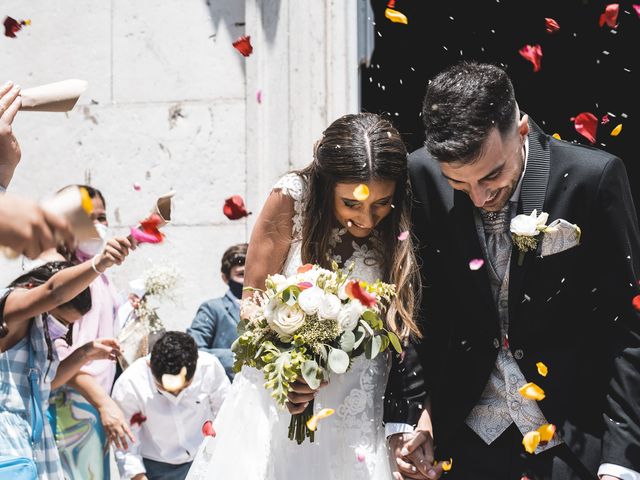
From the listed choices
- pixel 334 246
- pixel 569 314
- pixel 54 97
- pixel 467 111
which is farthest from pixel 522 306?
pixel 54 97

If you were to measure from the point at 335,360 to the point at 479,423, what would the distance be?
1.79 feet

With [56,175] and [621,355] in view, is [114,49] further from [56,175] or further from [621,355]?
[621,355]

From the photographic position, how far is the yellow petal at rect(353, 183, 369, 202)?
133 inches

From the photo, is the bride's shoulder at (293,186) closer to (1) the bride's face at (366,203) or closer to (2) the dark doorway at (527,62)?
(1) the bride's face at (366,203)

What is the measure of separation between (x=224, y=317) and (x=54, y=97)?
303cm

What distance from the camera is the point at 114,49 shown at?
21.4ft

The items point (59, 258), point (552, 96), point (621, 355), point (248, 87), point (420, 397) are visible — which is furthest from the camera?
point (552, 96)

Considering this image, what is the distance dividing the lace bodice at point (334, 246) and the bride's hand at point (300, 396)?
19.8 inches

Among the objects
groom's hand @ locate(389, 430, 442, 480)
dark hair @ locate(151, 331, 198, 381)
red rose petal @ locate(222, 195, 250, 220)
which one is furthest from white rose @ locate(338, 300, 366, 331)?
red rose petal @ locate(222, 195, 250, 220)

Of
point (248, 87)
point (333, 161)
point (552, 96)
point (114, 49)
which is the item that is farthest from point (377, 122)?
point (552, 96)

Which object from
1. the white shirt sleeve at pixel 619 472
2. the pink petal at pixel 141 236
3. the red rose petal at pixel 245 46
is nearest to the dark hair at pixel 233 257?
the red rose petal at pixel 245 46

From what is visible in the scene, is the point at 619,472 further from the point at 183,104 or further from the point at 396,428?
the point at 183,104

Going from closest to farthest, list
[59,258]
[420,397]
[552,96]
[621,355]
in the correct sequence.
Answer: [621,355] → [420,397] → [59,258] → [552,96]

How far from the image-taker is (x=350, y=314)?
A: 322 cm
